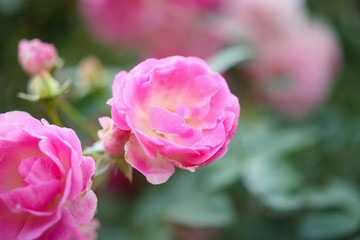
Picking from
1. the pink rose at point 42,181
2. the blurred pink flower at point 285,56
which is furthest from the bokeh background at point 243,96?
the pink rose at point 42,181

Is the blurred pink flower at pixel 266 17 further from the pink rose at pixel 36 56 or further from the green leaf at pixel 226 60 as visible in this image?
the pink rose at pixel 36 56

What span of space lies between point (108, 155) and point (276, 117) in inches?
21.3

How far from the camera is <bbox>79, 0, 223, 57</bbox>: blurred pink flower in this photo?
2.67 ft

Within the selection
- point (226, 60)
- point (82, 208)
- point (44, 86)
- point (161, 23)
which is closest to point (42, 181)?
point (82, 208)

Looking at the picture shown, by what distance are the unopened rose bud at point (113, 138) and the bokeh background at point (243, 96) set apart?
239mm

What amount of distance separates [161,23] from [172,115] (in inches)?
21.7

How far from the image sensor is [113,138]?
332 mm

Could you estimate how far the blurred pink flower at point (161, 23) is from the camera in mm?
814

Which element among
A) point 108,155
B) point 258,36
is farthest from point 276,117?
point 108,155

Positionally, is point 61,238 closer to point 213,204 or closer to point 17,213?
point 17,213

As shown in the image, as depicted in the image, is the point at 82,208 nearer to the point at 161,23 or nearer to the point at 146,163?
the point at 146,163

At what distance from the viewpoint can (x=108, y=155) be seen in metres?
0.35

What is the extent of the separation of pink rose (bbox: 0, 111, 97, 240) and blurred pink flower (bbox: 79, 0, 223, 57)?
54cm

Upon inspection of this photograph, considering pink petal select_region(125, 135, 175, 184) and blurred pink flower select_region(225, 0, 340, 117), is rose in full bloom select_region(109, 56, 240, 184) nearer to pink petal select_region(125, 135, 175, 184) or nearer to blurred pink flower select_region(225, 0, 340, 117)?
pink petal select_region(125, 135, 175, 184)
